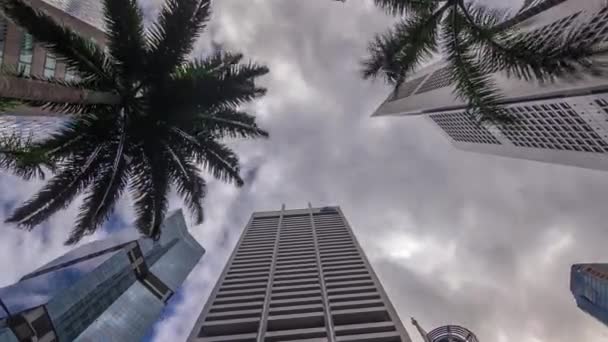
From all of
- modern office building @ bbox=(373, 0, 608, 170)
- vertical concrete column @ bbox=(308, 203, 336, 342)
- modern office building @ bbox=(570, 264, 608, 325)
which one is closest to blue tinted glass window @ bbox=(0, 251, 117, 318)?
vertical concrete column @ bbox=(308, 203, 336, 342)

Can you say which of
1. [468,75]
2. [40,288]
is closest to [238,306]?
[40,288]

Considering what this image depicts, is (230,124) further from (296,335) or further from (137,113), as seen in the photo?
(296,335)

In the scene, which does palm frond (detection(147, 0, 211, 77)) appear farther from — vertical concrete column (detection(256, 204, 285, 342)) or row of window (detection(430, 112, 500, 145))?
row of window (detection(430, 112, 500, 145))

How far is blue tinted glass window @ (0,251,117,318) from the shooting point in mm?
62469

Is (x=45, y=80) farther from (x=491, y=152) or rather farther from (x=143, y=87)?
(x=491, y=152)

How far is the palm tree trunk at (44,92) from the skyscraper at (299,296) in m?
41.7

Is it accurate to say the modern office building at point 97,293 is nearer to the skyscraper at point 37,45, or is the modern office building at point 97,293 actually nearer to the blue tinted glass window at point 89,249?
the blue tinted glass window at point 89,249

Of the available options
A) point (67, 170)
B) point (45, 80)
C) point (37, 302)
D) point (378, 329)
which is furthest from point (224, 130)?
point (37, 302)

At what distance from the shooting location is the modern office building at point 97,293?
6200cm

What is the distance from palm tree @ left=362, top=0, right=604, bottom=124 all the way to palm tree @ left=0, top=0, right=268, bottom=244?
16.9 ft

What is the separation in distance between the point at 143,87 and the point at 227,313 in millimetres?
48884

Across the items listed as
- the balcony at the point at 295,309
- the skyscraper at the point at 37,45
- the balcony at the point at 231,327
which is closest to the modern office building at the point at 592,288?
the balcony at the point at 295,309

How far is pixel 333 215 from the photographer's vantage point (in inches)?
4454

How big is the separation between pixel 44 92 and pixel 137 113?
391cm
